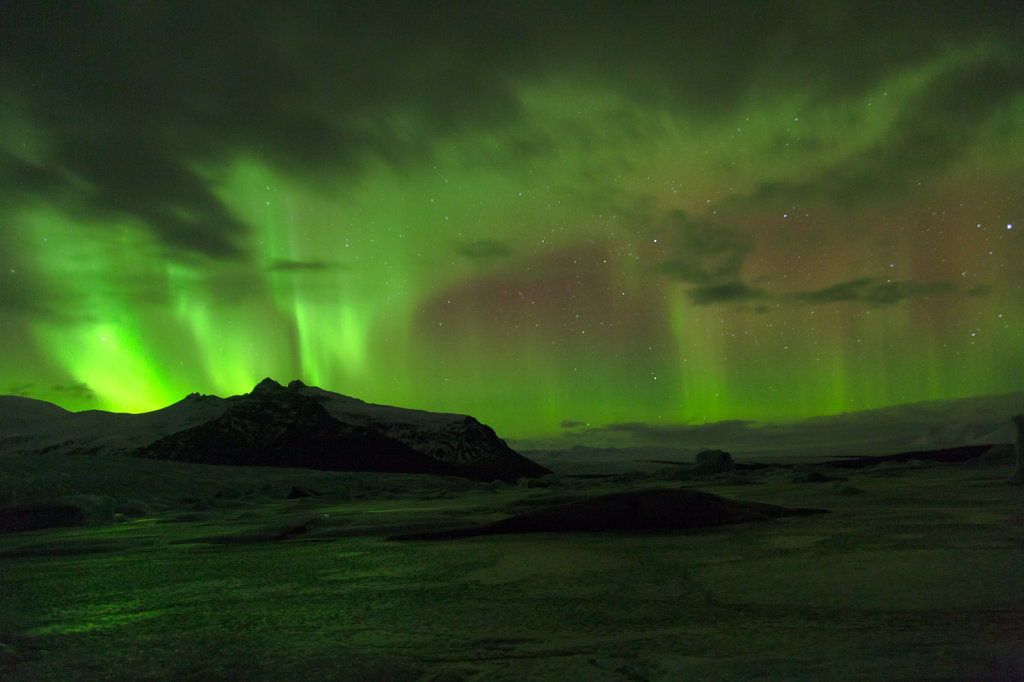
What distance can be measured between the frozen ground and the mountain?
53676mm

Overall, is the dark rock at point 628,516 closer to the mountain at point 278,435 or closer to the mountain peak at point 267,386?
the mountain at point 278,435

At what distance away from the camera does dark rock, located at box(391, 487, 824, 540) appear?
508 centimetres

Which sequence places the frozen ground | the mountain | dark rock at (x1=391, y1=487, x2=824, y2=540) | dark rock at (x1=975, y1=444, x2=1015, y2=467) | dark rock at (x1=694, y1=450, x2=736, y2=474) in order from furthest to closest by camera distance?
the mountain → dark rock at (x1=694, y1=450, x2=736, y2=474) → dark rock at (x1=975, y1=444, x2=1015, y2=467) → dark rock at (x1=391, y1=487, x2=824, y2=540) → the frozen ground

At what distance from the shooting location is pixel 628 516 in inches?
202

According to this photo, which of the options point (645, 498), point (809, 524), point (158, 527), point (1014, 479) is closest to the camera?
point (809, 524)

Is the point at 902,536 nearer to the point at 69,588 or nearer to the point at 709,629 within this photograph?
the point at 709,629

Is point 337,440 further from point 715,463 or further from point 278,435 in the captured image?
point 715,463

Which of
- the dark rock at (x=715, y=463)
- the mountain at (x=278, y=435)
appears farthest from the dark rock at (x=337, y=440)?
the dark rock at (x=715, y=463)

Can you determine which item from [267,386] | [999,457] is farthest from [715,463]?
[267,386]

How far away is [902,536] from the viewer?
4.05m

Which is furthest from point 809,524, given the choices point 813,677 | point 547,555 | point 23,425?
point 23,425

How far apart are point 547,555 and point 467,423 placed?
203 feet

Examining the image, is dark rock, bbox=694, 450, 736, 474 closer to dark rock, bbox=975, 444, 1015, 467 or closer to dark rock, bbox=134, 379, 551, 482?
dark rock, bbox=975, 444, 1015, 467

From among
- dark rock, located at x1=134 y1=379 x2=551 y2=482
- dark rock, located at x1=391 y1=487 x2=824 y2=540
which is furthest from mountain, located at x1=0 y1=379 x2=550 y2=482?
dark rock, located at x1=391 y1=487 x2=824 y2=540
